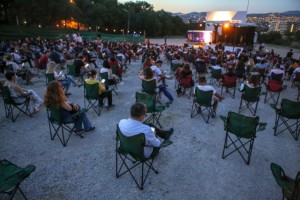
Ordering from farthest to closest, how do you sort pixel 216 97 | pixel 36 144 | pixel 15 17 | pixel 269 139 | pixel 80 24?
pixel 80 24 → pixel 15 17 → pixel 216 97 → pixel 269 139 → pixel 36 144

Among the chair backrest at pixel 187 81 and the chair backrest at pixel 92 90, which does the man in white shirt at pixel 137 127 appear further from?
the chair backrest at pixel 187 81

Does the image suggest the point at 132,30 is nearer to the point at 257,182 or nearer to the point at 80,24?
the point at 80,24

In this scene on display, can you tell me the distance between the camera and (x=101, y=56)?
1605 centimetres

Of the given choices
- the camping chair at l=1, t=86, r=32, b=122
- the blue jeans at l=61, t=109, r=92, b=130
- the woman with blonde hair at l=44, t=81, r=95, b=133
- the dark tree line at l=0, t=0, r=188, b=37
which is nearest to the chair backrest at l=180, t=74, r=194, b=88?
the blue jeans at l=61, t=109, r=92, b=130

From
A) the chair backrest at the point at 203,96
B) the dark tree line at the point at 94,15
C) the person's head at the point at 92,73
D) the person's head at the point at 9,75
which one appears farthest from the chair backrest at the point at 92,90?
the dark tree line at the point at 94,15

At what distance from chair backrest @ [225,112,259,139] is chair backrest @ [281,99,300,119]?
1.84 m

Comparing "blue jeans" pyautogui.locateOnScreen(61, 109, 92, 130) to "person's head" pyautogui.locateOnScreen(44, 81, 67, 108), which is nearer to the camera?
"person's head" pyautogui.locateOnScreen(44, 81, 67, 108)

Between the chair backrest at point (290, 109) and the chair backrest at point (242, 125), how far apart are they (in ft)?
6.03

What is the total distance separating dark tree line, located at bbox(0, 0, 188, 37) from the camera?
1331 inches

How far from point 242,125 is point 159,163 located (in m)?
1.80

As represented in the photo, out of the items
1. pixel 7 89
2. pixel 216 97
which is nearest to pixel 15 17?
pixel 7 89

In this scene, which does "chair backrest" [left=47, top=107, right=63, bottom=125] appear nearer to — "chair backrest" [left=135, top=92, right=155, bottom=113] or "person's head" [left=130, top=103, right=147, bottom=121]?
"chair backrest" [left=135, top=92, right=155, bottom=113]

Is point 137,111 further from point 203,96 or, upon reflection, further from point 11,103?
point 11,103

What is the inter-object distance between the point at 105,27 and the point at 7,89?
179ft
